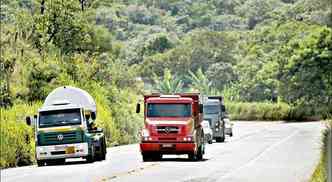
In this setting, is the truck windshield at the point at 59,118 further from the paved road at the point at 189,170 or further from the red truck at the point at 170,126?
the red truck at the point at 170,126

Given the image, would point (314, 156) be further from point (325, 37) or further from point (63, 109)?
point (325, 37)

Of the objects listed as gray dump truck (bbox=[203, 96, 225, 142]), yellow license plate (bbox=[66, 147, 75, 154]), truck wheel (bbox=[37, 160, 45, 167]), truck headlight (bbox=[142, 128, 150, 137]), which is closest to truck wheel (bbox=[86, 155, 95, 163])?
yellow license plate (bbox=[66, 147, 75, 154])

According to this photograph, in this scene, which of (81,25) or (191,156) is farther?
(81,25)

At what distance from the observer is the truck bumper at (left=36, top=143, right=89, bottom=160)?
37.8 metres

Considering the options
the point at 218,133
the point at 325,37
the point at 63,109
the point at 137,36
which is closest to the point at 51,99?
the point at 63,109

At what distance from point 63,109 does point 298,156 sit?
10.6m

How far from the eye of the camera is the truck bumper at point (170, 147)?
38.4 meters

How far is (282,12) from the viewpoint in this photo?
139 m

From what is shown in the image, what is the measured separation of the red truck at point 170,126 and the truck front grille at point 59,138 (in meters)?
2.56

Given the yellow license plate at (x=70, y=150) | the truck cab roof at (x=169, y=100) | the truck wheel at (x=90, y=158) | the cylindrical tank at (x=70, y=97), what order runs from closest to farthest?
the yellow license plate at (x=70, y=150) → the truck cab roof at (x=169, y=100) → the truck wheel at (x=90, y=158) → the cylindrical tank at (x=70, y=97)

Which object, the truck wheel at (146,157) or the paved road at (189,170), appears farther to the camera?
the truck wheel at (146,157)

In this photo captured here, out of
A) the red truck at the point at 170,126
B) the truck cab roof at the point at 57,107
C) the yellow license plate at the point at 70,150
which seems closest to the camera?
the yellow license plate at the point at 70,150

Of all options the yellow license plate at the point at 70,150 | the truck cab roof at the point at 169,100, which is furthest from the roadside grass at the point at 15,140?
the truck cab roof at the point at 169,100

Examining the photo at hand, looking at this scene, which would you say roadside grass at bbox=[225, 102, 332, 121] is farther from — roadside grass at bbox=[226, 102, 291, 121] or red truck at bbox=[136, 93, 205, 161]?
red truck at bbox=[136, 93, 205, 161]
